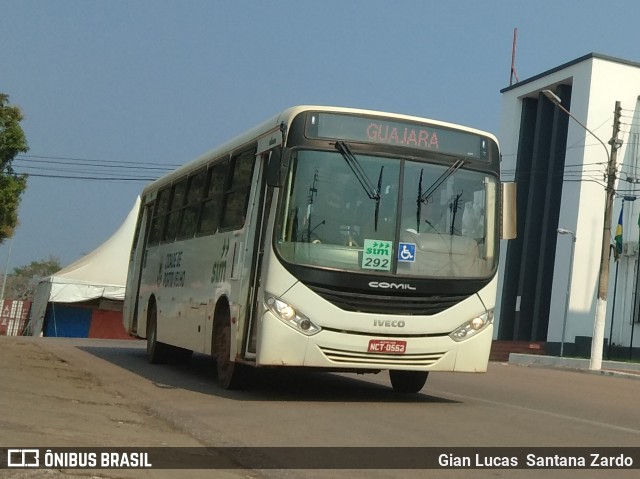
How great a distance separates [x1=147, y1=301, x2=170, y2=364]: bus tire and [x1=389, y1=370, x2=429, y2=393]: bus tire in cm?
522

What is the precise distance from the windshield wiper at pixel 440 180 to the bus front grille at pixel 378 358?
1680 millimetres

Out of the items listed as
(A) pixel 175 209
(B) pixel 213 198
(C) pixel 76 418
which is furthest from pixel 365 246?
(A) pixel 175 209

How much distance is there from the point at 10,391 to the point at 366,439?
4528mm

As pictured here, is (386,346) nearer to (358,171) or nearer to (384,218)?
(384,218)

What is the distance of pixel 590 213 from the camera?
173 feet

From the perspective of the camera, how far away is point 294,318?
10844 millimetres

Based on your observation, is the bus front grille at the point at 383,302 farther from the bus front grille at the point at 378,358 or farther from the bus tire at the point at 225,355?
the bus tire at the point at 225,355

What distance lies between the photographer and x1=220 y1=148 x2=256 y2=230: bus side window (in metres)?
12.4

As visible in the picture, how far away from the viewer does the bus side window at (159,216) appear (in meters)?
17.6

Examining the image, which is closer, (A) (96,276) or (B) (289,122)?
(B) (289,122)

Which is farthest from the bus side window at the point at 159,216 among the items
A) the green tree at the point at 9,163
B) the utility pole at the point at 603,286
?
the utility pole at the point at 603,286

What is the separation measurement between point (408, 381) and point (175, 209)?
5453mm

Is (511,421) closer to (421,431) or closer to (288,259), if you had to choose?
(421,431)

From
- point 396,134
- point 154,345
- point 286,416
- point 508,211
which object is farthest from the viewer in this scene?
point 154,345
